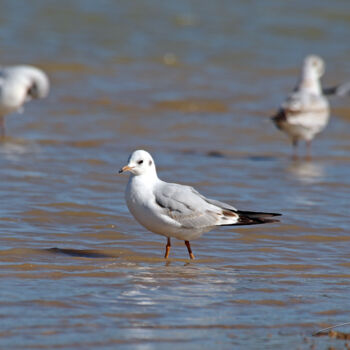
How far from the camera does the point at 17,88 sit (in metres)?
11.2

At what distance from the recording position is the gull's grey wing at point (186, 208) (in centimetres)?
553

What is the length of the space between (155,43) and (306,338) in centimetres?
1301

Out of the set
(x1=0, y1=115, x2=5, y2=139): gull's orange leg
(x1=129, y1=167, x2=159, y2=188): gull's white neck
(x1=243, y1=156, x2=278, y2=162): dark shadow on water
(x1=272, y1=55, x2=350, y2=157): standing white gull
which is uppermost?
(x1=272, y1=55, x2=350, y2=157): standing white gull

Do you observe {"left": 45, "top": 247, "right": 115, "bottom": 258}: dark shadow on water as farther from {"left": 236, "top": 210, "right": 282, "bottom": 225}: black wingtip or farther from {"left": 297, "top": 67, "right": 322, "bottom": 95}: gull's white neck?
{"left": 297, "top": 67, "right": 322, "bottom": 95}: gull's white neck

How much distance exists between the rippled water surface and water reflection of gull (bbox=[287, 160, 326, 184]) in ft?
0.11

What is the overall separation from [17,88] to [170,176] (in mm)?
3540

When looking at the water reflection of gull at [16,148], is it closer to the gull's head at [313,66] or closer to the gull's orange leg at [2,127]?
the gull's orange leg at [2,127]

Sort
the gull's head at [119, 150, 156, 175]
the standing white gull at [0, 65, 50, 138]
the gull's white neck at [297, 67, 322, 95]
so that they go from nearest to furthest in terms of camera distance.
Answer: the gull's head at [119, 150, 156, 175] → the standing white gull at [0, 65, 50, 138] → the gull's white neck at [297, 67, 322, 95]

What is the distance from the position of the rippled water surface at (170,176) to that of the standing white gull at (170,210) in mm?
249

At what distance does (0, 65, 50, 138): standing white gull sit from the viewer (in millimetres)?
11055

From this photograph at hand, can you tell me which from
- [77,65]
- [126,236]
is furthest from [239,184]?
[77,65]

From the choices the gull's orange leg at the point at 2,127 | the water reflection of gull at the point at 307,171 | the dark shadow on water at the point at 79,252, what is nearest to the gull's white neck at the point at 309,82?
the water reflection of gull at the point at 307,171

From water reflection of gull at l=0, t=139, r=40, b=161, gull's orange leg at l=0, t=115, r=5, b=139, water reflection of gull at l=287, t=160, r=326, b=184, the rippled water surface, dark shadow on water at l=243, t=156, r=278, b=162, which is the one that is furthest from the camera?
gull's orange leg at l=0, t=115, r=5, b=139

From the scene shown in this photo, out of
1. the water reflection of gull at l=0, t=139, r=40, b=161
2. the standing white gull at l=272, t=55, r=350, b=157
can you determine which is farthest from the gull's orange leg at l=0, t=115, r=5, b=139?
the standing white gull at l=272, t=55, r=350, b=157
